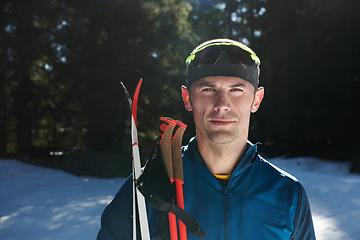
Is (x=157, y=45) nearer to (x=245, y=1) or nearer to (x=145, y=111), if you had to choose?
(x=145, y=111)

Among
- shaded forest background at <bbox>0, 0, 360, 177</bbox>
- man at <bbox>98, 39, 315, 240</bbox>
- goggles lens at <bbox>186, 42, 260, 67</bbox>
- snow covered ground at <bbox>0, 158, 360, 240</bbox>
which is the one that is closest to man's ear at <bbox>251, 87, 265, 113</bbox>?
man at <bbox>98, 39, 315, 240</bbox>

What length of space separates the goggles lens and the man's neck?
46 cm

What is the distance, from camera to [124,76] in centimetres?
1159

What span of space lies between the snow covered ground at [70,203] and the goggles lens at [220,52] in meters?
4.21

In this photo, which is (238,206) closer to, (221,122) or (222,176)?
(222,176)

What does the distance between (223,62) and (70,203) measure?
6.18m

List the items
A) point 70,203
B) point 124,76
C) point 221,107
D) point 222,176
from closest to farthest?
point 221,107
point 222,176
point 70,203
point 124,76

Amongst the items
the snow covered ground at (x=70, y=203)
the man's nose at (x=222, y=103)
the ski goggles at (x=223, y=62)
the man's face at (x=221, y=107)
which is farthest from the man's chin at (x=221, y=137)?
the snow covered ground at (x=70, y=203)

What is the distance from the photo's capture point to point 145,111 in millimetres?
12555

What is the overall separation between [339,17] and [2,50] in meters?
15.2

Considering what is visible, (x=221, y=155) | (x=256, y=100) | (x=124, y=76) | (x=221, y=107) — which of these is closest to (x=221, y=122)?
(x=221, y=107)

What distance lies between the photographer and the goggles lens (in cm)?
175

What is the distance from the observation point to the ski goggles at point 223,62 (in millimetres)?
1705

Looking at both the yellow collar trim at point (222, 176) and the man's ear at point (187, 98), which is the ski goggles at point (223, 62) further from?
the yellow collar trim at point (222, 176)
